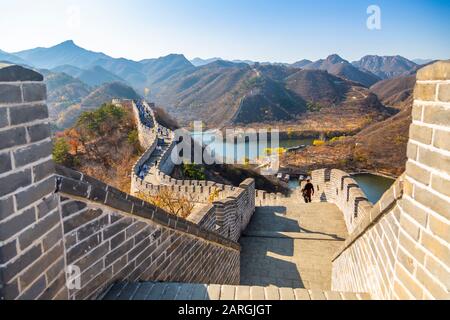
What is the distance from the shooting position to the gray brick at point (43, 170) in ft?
5.60

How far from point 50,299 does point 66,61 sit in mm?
192276

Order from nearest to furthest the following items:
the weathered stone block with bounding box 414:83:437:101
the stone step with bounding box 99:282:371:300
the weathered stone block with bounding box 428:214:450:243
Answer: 1. the weathered stone block with bounding box 428:214:450:243
2. the weathered stone block with bounding box 414:83:437:101
3. the stone step with bounding box 99:282:371:300

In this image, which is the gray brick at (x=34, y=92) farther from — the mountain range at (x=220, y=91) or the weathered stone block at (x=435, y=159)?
the mountain range at (x=220, y=91)

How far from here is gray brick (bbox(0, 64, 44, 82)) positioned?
1.49 metres

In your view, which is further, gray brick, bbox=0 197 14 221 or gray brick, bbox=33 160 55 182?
gray brick, bbox=33 160 55 182

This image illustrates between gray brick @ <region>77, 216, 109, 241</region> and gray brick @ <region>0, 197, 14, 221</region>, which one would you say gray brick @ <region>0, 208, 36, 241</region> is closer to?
gray brick @ <region>0, 197, 14, 221</region>

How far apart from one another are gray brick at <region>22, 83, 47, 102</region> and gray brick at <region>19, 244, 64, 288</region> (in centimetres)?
84

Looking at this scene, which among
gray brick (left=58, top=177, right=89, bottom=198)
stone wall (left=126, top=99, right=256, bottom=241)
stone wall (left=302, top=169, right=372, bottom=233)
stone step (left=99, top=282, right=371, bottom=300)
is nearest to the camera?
gray brick (left=58, top=177, right=89, bottom=198)

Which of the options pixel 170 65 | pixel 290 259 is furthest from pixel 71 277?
pixel 170 65

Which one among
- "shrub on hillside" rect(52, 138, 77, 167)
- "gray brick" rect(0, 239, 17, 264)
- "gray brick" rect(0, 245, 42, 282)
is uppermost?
"gray brick" rect(0, 239, 17, 264)

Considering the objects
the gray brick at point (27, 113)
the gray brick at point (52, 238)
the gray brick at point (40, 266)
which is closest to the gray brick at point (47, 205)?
the gray brick at point (52, 238)

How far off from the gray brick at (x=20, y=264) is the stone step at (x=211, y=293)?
761mm

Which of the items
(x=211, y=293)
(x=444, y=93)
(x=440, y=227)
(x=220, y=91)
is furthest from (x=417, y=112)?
(x=220, y=91)

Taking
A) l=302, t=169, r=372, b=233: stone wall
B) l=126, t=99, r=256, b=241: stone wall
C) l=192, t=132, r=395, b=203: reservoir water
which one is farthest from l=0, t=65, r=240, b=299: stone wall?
l=192, t=132, r=395, b=203: reservoir water
